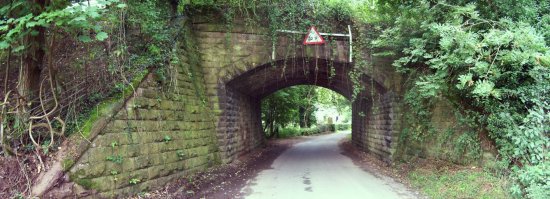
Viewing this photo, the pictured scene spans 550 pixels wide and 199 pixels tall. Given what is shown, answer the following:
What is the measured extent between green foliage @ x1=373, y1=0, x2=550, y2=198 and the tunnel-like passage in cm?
304

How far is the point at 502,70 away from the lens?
6.29 meters

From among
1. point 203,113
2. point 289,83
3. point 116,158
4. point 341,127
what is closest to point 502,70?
point 203,113

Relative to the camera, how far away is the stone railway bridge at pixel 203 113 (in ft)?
17.9

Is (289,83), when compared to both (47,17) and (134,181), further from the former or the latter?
(47,17)

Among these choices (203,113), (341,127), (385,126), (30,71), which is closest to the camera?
(30,71)

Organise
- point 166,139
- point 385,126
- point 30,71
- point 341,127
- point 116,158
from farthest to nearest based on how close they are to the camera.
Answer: point 341,127, point 385,126, point 166,139, point 116,158, point 30,71

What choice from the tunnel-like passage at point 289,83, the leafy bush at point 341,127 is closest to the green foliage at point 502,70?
the tunnel-like passage at point 289,83

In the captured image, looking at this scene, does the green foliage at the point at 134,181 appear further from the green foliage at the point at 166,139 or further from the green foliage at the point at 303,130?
the green foliage at the point at 303,130

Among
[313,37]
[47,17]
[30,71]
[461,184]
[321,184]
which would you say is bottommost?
[321,184]

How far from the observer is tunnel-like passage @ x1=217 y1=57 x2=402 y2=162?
33.4 ft

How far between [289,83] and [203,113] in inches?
258

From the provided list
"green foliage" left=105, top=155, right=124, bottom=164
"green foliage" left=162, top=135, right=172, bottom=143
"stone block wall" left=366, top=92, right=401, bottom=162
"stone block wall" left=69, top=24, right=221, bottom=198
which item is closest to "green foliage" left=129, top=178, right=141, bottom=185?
"stone block wall" left=69, top=24, right=221, bottom=198

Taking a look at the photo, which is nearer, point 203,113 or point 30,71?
point 30,71

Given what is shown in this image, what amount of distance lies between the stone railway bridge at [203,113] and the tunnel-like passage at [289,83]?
0.03m
